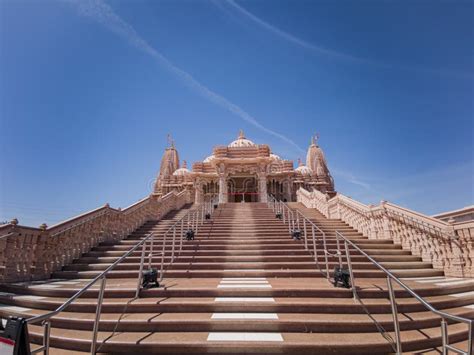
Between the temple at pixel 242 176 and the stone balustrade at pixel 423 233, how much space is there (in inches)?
675

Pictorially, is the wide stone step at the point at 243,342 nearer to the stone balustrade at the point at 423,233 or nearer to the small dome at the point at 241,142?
the stone balustrade at the point at 423,233

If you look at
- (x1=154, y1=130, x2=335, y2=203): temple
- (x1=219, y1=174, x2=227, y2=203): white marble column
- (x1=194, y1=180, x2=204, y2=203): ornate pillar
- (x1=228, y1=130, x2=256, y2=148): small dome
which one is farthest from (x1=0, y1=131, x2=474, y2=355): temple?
(x1=228, y1=130, x2=256, y2=148): small dome

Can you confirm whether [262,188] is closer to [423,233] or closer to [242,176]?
[242,176]

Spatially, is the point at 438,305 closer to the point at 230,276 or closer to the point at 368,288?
the point at 368,288

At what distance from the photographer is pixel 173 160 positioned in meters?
46.6

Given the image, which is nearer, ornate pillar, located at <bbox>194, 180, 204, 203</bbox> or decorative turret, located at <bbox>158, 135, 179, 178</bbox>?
ornate pillar, located at <bbox>194, 180, 204, 203</bbox>

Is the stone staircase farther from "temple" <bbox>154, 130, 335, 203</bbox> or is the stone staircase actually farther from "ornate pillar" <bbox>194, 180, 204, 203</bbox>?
"ornate pillar" <bbox>194, 180, 204, 203</bbox>

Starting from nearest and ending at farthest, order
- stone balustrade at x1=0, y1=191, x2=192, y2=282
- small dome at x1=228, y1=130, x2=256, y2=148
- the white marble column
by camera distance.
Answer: stone balustrade at x1=0, y1=191, x2=192, y2=282 < the white marble column < small dome at x1=228, y1=130, x2=256, y2=148

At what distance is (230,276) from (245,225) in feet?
18.0

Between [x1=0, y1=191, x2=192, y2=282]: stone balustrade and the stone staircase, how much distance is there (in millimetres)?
556

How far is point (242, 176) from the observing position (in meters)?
31.0

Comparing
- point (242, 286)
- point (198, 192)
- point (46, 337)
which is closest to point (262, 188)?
point (198, 192)

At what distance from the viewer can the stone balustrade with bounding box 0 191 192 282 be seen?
657 cm

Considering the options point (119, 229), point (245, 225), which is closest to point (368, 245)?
point (245, 225)
